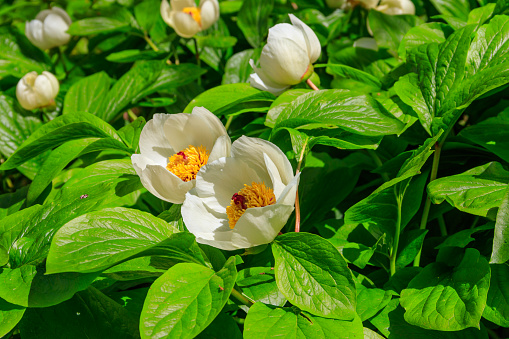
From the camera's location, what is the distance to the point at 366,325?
76cm

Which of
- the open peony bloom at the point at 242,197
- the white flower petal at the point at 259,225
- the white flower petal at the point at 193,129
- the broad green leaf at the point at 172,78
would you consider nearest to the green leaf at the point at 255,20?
the broad green leaf at the point at 172,78

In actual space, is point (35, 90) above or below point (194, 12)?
below

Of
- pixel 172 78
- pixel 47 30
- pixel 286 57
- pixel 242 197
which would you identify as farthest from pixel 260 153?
pixel 47 30

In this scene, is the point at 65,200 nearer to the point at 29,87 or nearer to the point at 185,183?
the point at 185,183

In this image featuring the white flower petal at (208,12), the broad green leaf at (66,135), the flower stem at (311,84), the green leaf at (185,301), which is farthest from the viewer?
the white flower petal at (208,12)

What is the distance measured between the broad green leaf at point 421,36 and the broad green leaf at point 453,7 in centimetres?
22

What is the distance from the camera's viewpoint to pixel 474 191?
2.30ft

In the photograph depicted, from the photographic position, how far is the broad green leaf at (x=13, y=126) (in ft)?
4.31

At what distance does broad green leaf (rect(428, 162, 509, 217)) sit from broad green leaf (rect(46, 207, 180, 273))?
0.39 meters

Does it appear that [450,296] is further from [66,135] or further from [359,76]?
[66,135]

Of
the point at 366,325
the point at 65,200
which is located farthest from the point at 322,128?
the point at 65,200

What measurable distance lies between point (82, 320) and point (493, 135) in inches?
28.9

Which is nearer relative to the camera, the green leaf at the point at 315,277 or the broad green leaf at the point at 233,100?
the green leaf at the point at 315,277

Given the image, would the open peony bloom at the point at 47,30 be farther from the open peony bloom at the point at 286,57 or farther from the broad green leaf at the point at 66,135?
the open peony bloom at the point at 286,57
